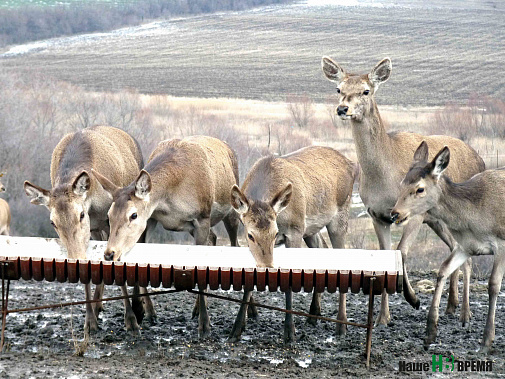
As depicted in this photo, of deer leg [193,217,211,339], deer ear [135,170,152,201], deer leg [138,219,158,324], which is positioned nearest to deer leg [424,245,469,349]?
deer leg [193,217,211,339]

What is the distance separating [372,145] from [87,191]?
4.06 metres

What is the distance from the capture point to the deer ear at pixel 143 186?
33.1 ft

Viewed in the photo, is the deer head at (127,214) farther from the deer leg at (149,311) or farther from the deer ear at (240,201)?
the deer leg at (149,311)

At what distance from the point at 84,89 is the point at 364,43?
55.8ft

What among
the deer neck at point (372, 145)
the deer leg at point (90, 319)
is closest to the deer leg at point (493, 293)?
the deer neck at point (372, 145)

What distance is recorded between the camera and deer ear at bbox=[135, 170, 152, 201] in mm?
10104

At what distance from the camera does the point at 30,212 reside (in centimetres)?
2350

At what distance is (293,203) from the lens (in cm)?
1079

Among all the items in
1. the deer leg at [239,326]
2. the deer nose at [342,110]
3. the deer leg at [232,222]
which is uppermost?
the deer nose at [342,110]

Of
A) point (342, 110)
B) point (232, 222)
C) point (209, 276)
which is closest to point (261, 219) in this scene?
point (209, 276)

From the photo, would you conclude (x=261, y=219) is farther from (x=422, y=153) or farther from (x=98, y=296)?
(x=98, y=296)

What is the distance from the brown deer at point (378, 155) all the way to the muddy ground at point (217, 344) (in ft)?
2.54

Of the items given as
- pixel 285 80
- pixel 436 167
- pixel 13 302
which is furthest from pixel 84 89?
pixel 436 167

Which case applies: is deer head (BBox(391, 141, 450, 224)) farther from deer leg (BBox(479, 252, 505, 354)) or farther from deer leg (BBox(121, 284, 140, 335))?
deer leg (BBox(121, 284, 140, 335))
